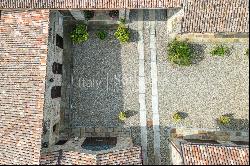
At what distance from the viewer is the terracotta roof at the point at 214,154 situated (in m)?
29.0

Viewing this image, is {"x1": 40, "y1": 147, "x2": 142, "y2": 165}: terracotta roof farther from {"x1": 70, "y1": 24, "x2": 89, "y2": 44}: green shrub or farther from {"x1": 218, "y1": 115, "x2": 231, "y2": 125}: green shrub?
{"x1": 70, "y1": 24, "x2": 89, "y2": 44}: green shrub

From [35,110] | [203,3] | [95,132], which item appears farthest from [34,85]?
[203,3]

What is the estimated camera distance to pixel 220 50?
3556cm

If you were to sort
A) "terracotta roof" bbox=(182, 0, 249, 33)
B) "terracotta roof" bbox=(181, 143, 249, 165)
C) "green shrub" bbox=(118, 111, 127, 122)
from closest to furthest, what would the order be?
"terracotta roof" bbox=(181, 143, 249, 165), "terracotta roof" bbox=(182, 0, 249, 33), "green shrub" bbox=(118, 111, 127, 122)

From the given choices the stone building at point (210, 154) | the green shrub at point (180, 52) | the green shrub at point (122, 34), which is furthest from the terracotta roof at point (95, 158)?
the green shrub at point (122, 34)

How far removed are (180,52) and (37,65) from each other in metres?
12.7

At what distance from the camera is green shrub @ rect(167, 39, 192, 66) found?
35094mm

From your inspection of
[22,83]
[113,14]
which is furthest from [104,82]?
[22,83]

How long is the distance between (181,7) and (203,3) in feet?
5.84

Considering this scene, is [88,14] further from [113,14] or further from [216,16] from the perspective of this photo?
[216,16]

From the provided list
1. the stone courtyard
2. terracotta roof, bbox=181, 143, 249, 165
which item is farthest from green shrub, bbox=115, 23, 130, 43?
terracotta roof, bbox=181, 143, 249, 165

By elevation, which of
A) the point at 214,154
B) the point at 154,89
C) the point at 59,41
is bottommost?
the point at 214,154

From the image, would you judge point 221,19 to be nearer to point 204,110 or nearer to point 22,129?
point 204,110

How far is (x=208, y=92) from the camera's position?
35969 millimetres
